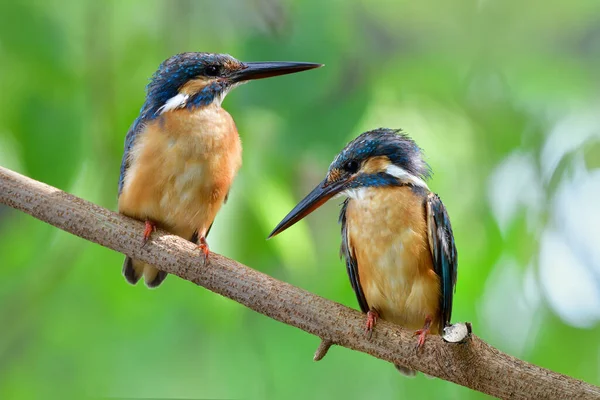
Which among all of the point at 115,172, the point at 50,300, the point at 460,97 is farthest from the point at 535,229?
the point at 50,300

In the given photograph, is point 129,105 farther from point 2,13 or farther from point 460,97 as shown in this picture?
point 460,97

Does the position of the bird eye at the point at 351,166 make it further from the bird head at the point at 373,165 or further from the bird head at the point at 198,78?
the bird head at the point at 198,78

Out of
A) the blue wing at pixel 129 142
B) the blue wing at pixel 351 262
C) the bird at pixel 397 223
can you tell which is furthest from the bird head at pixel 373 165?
the blue wing at pixel 129 142

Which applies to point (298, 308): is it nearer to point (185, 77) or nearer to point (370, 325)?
point (370, 325)

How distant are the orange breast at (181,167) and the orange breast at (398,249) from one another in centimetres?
40

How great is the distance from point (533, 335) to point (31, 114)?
1754 millimetres

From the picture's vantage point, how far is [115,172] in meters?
2.48

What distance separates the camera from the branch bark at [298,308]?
1.70 m

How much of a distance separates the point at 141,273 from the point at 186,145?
436 millimetres

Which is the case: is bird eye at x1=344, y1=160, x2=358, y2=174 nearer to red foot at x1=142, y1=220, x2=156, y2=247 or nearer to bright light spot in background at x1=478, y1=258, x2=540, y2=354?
red foot at x1=142, y1=220, x2=156, y2=247

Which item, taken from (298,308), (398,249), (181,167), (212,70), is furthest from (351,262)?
(212,70)

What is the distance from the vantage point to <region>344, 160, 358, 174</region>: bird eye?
2.05 metres

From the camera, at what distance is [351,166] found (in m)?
2.06

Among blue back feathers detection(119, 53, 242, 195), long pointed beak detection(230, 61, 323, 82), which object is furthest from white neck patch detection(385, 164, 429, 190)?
blue back feathers detection(119, 53, 242, 195)
